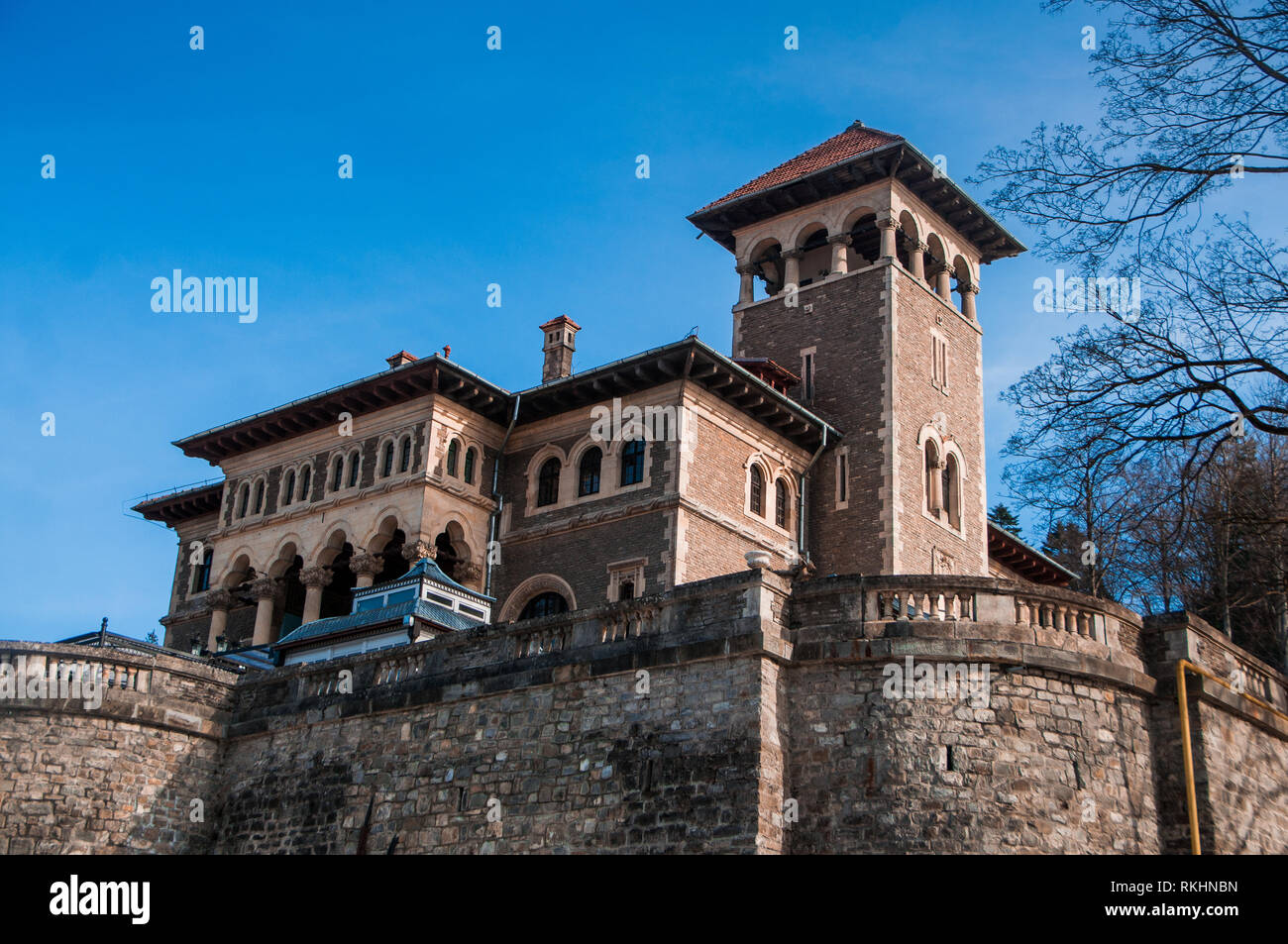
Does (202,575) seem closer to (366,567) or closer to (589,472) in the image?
(366,567)

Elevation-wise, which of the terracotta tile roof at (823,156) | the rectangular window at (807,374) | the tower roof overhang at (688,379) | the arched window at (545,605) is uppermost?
the terracotta tile roof at (823,156)

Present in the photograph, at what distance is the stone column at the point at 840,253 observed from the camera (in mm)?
35938

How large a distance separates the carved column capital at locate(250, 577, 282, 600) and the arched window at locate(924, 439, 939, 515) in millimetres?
15317

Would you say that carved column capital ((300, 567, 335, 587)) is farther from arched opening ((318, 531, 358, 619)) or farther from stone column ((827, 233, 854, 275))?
stone column ((827, 233, 854, 275))

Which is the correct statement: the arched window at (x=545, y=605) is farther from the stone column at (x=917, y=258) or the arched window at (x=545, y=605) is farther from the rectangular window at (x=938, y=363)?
the stone column at (x=917, y=258)

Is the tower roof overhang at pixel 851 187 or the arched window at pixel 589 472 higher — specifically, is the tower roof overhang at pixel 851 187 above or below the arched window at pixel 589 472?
above

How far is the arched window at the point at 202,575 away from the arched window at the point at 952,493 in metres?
18.9

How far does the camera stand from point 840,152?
37.0 metres

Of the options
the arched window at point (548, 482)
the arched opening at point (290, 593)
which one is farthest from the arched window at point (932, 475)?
the arched opening at point (290, 593)

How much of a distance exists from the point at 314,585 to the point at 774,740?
1791cm

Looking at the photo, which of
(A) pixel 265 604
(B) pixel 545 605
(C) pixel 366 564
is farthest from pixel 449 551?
(A) pixel 265 604

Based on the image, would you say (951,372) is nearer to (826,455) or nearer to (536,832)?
(826,455)

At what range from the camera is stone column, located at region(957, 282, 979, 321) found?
38688 mm
